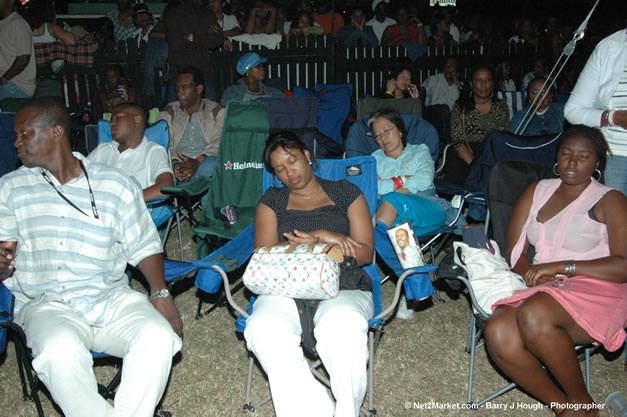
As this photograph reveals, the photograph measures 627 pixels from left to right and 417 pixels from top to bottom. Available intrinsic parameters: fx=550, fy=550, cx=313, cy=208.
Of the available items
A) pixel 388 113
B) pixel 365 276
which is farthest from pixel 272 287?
pixel 388 113

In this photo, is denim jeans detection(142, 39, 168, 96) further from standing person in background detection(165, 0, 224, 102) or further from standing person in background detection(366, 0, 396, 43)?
standing person in background detection(366, 0, 396, 43)

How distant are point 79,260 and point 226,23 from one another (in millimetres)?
6515

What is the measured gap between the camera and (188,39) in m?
6.79

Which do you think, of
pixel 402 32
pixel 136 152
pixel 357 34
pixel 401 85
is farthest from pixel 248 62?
pixel 402 32

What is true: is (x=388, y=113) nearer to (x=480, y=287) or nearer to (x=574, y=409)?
(x=480, y=287)

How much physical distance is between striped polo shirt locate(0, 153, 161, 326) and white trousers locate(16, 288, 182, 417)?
0.25 feet

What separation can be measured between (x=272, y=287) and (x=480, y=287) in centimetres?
109

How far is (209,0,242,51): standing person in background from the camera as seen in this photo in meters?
7.96

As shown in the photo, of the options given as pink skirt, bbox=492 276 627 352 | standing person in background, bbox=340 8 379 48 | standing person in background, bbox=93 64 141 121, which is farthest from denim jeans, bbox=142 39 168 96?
pink skirt, bbox=492 276 627 352

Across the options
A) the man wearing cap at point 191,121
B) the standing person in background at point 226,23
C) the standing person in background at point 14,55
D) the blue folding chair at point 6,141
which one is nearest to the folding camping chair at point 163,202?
the man wearing cap at point 191,121

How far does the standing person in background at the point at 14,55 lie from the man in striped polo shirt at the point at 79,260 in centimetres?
396

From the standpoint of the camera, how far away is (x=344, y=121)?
21.6 feet

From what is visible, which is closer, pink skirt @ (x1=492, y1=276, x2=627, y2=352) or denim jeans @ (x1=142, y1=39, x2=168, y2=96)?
pink skirt @ (x1=492, y1=276, x2=627, y2=352)

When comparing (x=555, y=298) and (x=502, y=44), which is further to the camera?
(x=502, y=44)
